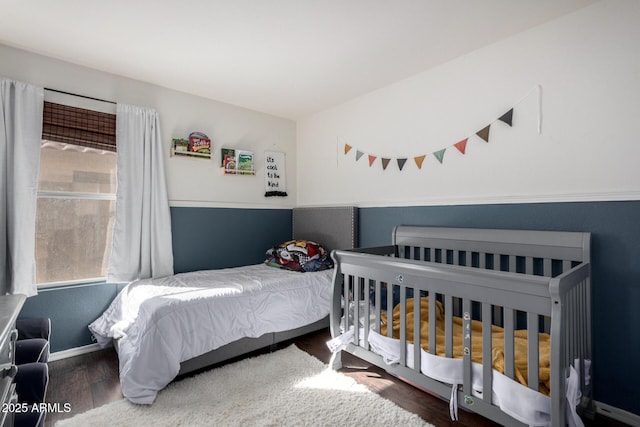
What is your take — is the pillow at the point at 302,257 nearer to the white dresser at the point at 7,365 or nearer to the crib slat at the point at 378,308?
the crib slat at the point at 378,308

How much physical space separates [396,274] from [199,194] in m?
2.12

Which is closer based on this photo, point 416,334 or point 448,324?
point 448,324

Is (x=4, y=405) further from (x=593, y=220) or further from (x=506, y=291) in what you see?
(x=593, y=220)

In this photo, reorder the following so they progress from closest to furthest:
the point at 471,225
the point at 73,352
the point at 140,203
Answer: the point at 471,225 → the point at 73,352 → the point at 140,203

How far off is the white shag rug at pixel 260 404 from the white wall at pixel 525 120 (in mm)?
1477

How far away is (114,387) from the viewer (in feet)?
6.32

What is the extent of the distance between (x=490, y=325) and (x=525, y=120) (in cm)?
136

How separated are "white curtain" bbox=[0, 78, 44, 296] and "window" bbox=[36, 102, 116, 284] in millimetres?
117

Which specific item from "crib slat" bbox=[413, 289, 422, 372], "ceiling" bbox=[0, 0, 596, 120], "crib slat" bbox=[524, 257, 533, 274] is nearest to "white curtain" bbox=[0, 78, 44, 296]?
"ceiling" bbox=[0, 0, 596, 120]

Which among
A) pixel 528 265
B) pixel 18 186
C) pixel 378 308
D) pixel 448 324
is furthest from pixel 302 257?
pixel 18 186

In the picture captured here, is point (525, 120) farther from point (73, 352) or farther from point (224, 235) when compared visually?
point (73, 352)

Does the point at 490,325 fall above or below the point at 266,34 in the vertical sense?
below

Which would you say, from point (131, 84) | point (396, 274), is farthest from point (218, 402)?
point (131, 84)

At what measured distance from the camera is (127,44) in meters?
2.09
